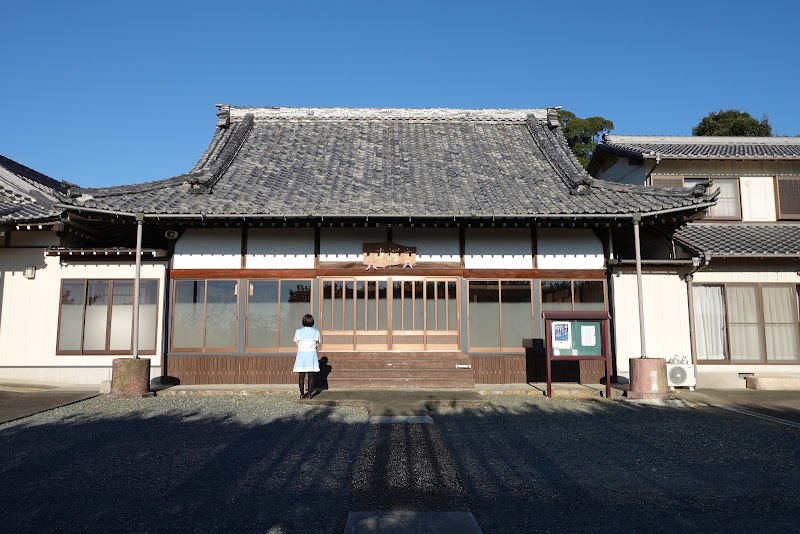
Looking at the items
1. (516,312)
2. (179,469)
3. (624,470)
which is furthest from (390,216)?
(624,470)

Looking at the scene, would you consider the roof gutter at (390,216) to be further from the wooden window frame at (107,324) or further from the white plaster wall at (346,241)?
the wooden window frame at (107,324)

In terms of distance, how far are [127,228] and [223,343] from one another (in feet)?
12.8

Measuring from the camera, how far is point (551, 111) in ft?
51.5

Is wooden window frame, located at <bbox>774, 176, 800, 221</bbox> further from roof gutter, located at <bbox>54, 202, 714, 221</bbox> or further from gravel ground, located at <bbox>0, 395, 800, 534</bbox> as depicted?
gravel ground, located at <bbox>0, 395, 800, 534</bbox>

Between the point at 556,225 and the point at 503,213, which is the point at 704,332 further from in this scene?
the point at 503,213

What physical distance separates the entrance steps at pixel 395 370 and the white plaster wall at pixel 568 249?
2858 mm

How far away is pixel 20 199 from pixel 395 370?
10.5 meters

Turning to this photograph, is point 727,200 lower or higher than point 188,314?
higher

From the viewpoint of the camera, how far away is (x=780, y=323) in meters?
12.0

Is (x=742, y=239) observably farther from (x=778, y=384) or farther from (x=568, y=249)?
(x=568, y=249)

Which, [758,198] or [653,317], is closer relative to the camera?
[653,317]

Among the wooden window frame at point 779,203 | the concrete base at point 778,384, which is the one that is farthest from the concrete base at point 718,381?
the wooden window frame at point 779,203

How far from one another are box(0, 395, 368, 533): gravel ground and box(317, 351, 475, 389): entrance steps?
2053 millimetres

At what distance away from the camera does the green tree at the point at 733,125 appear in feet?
98.6
